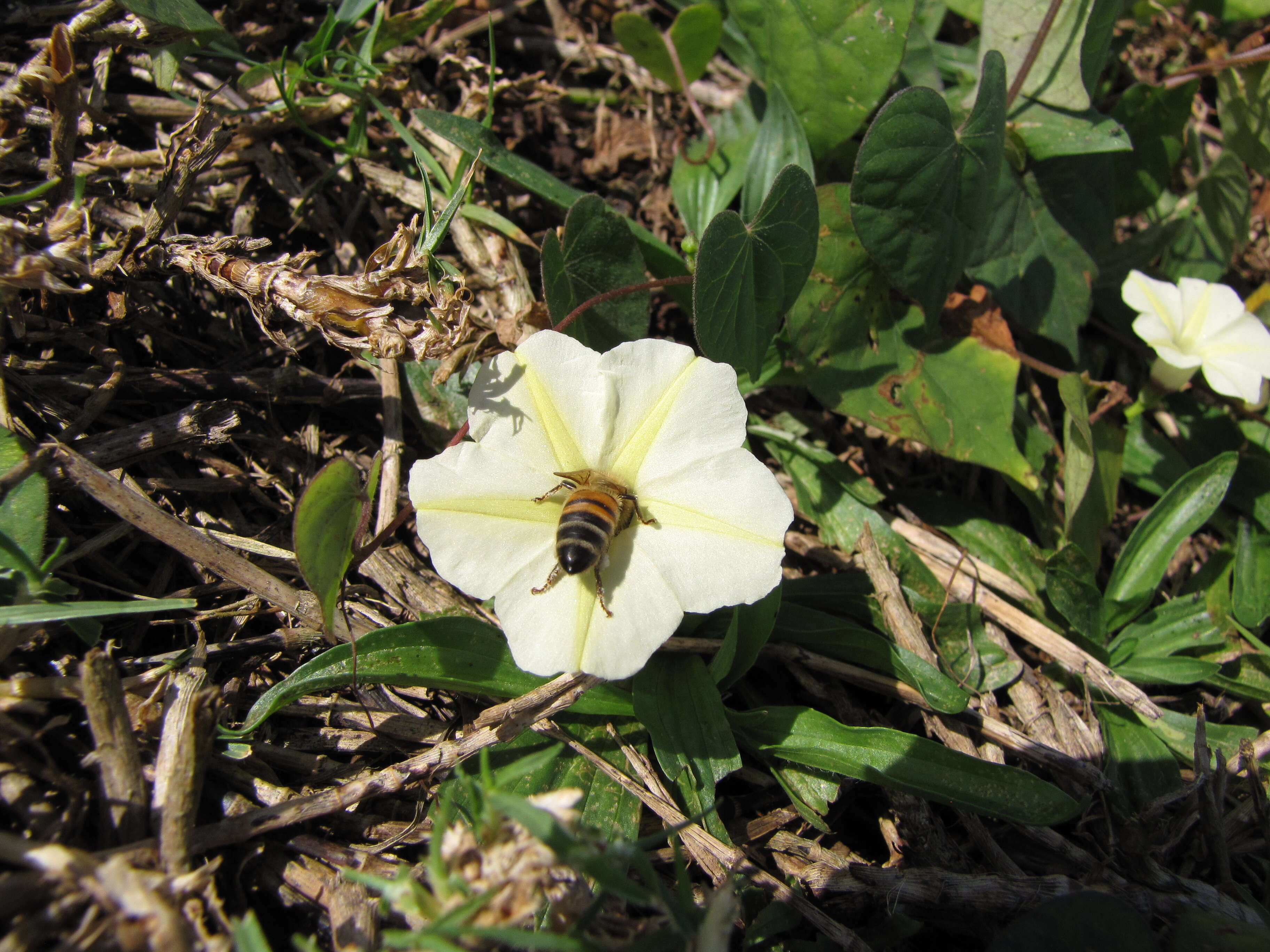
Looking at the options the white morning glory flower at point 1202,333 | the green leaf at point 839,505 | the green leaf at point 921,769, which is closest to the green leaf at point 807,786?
→ the green leaf at point 921,769

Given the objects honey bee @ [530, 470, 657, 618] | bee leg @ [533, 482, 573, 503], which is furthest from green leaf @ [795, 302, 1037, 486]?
bee leg @ [533, 482, 573, 503]

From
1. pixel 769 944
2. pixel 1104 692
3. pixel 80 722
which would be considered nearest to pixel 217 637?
pixel 80 722

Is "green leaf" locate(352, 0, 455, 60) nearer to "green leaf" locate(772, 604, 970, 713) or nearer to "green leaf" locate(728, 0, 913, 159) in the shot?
"green leaf" locate(728, 0, 913, 159)

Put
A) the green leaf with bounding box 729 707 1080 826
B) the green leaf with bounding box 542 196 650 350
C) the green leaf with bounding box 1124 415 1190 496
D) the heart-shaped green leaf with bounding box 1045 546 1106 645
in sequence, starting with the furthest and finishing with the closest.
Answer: the green leaf with bounding box 1124 415 1190 496 < the heart-shaped green leaf with bounding box 1045 546 1106 645 < the green leaf with bounding box 542 196 650 350 < the green leaf with bounding box 729 707 1080 826

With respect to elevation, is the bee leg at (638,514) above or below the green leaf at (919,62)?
below

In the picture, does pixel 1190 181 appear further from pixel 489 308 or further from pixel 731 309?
pixel 489 308

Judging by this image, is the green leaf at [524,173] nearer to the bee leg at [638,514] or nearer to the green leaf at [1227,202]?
the bee leg at [638,514]

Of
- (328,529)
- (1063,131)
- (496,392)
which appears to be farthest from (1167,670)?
(328,529)
